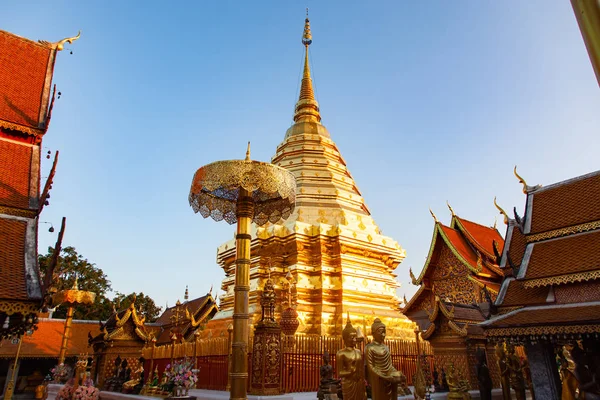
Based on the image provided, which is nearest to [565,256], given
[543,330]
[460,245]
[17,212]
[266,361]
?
[543,330]

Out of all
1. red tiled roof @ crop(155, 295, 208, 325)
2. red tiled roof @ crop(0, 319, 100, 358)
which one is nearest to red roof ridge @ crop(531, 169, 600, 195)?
red tiled roof @ crop(155, 295, 208, 325)

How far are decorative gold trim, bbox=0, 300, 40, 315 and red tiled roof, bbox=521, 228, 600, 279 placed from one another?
836 centimetres

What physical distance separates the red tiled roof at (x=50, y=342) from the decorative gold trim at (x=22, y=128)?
14927 mm

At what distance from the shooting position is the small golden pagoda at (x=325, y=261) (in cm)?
1223

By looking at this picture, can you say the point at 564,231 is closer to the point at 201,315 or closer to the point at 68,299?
the point at 68,299

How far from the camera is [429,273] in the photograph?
16.0 meters

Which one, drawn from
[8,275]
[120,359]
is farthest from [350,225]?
[8,275]

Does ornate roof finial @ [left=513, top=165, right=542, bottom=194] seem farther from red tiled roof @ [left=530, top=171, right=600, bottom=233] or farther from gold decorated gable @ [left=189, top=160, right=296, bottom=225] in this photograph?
gold decorated gable @ [left=189, top=160, right=296, bottom=225]

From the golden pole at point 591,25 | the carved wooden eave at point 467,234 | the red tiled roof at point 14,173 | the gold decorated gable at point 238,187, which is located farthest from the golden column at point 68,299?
the golden pole at point 591,25

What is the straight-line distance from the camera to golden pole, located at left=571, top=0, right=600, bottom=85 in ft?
5.20

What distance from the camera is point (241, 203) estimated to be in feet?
18.6

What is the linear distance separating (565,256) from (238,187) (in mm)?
6522

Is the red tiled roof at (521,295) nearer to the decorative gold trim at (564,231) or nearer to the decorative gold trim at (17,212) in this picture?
the decorative gold trim at (564,231)

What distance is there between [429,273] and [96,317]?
78.9 feet
